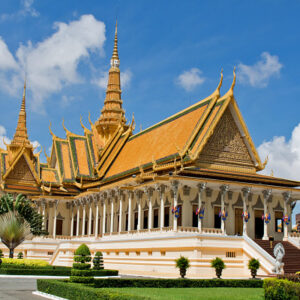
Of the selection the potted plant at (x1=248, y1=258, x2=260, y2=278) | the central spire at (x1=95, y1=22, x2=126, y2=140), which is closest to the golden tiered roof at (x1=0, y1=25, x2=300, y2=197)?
the central spire at (x1=95, y1=22, x2=126, y2=140)

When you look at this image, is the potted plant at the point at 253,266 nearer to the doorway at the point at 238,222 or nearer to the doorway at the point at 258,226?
the doorway at the point at 238,222

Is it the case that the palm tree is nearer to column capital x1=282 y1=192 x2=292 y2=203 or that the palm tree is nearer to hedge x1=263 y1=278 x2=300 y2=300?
column capital x1=282 y1=192 x2=292 y2=203

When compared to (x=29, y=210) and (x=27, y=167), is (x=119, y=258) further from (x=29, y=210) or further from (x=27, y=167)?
(x=27, y=167)

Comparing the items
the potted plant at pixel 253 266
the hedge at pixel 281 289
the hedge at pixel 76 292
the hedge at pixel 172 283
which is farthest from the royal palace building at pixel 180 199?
the hedge at pixel 281 289

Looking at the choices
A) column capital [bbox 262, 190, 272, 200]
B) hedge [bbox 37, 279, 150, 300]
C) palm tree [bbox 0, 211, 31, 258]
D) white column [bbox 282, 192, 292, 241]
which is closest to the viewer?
hedge [bbox 37, 279, 150, 300]

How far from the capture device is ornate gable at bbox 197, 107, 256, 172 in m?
31.8

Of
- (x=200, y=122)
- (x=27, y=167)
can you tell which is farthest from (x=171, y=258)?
(x=27, y=167)

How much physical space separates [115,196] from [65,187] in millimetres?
9083

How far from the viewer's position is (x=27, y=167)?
50688 millimetres

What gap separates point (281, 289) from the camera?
12711 mm

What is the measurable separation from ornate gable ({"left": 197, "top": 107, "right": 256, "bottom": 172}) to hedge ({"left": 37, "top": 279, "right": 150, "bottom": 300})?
16438 millimetres

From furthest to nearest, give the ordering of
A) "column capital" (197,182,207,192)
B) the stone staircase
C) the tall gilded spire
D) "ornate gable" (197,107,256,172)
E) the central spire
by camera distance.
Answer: the tall gilded spire → the central spire → "ornate gable" (197,107,256,172) → "column capital" (197,182,207,192) → the stone staircase

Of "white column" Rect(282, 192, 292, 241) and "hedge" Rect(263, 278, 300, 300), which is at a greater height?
"white column" Rect(282, 192, 292, 241)

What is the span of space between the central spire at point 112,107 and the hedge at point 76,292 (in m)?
33.1
